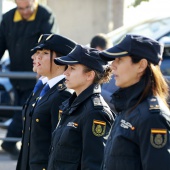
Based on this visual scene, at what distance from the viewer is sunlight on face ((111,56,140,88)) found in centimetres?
434

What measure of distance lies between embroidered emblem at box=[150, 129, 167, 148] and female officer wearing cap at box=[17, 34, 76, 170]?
1.55 meters

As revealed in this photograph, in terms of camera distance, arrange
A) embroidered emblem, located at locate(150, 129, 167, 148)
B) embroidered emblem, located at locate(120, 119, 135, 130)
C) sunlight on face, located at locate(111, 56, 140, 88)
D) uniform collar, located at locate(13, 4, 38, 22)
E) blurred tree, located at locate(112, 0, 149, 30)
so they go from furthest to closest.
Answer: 1. blurred tree, located at locate(112, 0, 149, 30)
2. uniform collar, located at locate(13, 4, 38, 22)
3. sunlight on face, located at locate(111, 56, 140, 88)
4. embroidered emblem, located at locate(120, 119, 135, 130)
5. embroidered emblem, located at locate(150, 129, 167, 148)

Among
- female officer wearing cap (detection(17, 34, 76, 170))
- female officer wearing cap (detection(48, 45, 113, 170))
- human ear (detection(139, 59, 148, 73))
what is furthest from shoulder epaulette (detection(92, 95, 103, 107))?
human ear (detection(139, 59, 148, 73))

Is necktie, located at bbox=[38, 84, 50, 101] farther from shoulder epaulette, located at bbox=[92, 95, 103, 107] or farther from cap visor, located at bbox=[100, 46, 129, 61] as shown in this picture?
cap visor, located at bbox=[100, 46, 129, 61]

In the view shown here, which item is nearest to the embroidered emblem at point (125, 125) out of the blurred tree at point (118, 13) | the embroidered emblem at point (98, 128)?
the embroidered emblem at point (98, 128)

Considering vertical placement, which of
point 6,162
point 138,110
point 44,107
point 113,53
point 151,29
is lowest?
point 6,162

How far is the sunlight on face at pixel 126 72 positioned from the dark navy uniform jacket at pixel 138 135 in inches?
1.4

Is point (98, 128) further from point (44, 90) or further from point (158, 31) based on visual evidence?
point (158, 31)

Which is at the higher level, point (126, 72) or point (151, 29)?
point (126, 72)

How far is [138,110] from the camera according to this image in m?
4.25

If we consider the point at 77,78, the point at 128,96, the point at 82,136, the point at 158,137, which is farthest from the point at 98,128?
the point at 158,137

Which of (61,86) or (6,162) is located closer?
(61,86)

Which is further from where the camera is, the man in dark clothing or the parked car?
the man in dark clothing

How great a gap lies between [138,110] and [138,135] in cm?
15
